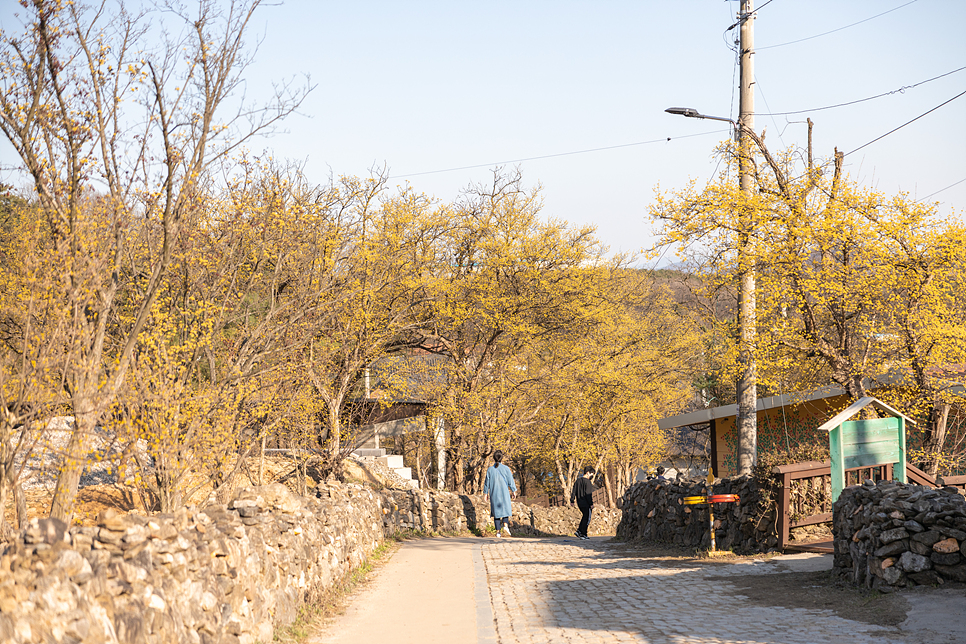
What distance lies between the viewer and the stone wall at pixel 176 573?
419cm

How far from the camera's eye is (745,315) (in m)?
14.4

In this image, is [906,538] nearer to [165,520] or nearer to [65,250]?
[165,520]


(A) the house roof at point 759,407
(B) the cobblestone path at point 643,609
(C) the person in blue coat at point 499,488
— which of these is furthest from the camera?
(C) the person in blue coat at point 499,488

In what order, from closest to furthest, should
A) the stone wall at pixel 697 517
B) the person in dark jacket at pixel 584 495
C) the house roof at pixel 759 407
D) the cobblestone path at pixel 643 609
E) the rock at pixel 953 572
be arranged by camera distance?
the cobblestone path at pixel 643 609 < the rock at pixel 953 572 < the stone wall at pixel 697 517 < the house roof at pixel 759 407 < the person in dark jacket at pixel 584 495

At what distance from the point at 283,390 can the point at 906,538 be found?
31.3ft

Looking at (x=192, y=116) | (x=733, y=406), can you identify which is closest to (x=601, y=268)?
(x=733, y=406)

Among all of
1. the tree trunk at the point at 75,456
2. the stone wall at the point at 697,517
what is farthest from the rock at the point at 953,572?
the tree trunk at the point at 75,456

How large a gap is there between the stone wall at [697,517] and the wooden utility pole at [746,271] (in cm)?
103

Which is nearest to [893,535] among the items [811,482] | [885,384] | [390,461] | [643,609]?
[643,609]

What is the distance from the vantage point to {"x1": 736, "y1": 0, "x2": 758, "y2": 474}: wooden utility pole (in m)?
14.2

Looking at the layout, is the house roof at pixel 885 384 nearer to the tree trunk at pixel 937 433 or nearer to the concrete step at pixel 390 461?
the tree trunk at pixel 937 433

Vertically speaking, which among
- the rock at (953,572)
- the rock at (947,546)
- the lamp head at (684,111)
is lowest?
the rock at (953,572)

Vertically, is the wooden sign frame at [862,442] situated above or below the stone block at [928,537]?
above

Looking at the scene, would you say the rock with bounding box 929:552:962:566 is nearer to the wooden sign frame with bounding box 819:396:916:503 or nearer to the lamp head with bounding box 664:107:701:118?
the wooden sign frame with bounding box 819:396:916:503
